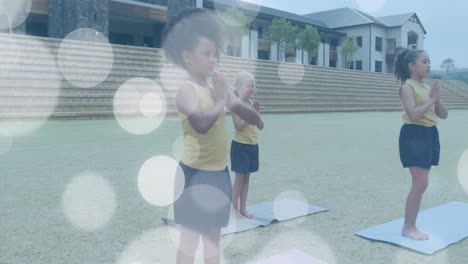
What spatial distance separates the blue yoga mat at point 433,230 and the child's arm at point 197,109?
71.9 inches

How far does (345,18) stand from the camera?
5109 centimetres

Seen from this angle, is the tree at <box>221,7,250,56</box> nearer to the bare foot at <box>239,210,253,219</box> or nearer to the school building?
the school building

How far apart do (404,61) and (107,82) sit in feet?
43.8

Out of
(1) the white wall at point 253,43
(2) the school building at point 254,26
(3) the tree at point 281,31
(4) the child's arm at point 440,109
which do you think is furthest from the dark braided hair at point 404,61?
(3) the tree at point 281,31

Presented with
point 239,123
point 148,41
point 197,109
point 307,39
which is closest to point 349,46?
point 307,39

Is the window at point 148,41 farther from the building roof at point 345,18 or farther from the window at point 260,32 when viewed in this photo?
the building roof at point 345,18

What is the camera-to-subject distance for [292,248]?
9.87 feet

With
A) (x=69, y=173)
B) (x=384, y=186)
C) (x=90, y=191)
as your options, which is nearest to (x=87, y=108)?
(x=69, y=173)

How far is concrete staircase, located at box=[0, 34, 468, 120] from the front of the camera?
12.8 m

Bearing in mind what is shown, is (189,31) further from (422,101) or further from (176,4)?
(176,4)

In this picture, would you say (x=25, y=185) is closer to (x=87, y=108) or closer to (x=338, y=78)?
(x=87, y=108)

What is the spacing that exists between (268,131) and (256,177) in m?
5.55

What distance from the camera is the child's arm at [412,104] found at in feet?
9.87

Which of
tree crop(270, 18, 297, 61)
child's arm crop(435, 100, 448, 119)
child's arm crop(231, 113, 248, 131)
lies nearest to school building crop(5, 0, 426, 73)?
tree crop(270, 18, 297, 61)
